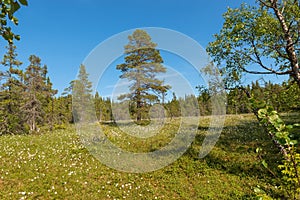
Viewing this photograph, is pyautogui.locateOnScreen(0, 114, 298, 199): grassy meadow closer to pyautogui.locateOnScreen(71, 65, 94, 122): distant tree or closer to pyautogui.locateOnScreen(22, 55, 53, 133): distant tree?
pyautogui.locateOnScreen(22, 55, 53, 133): distant tree

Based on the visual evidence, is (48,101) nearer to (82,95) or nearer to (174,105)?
(82,95)

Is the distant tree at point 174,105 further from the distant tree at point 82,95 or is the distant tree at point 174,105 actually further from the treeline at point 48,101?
the distant tree at point 82,95

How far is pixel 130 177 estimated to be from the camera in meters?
9.73

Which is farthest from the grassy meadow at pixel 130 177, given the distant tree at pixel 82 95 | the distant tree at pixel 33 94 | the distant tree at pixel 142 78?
the distant tree at pixel 82 95

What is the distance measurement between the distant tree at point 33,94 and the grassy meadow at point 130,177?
→ 20822mm

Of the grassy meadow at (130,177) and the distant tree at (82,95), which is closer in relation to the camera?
the grassy meadow at (130,177)

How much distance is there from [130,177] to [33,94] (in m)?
29.0

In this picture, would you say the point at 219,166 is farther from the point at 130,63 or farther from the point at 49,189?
the point at 130,63

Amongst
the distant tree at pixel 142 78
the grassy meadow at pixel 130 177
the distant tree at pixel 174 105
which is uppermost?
the distant tree at pixel 142 78

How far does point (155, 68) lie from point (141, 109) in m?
5.09

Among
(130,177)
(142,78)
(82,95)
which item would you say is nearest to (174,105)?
(142,78)

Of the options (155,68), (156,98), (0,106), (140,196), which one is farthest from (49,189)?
(0,106)

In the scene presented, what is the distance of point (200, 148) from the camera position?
1313 cm

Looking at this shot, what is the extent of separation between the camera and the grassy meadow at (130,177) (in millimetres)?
8188
